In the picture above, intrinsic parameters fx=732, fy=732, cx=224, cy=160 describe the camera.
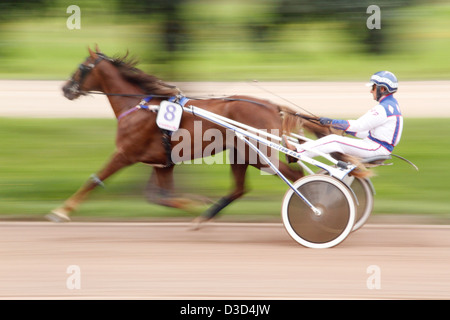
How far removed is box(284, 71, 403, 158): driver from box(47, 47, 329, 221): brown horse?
0.45 metres

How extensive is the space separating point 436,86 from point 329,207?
8879 millimetres

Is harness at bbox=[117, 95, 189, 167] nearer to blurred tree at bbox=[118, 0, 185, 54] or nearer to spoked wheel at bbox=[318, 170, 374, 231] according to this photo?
blurred tree at bbox=[118, 0, 185, 54]

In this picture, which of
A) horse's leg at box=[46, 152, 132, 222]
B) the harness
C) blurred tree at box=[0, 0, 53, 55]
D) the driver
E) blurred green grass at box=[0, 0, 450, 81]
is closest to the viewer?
the driver

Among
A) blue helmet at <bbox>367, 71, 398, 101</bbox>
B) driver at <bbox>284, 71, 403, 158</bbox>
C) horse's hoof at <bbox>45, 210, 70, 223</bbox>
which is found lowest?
horse's hoof at <bbox>45, 210, 70, 223</bbox>

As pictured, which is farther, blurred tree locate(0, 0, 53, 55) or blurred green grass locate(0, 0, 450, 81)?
blurred tree locate(0, 0, 53, 55)

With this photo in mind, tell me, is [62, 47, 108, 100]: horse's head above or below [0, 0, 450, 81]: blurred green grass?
below

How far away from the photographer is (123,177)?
866 cm

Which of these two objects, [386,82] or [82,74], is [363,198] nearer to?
[386,82]

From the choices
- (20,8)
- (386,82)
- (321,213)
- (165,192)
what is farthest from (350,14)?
(20,8)

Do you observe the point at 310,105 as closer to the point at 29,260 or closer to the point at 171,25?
the point at 171,25

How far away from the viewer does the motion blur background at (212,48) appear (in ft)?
22.1

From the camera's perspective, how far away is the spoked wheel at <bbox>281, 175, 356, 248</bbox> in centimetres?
568

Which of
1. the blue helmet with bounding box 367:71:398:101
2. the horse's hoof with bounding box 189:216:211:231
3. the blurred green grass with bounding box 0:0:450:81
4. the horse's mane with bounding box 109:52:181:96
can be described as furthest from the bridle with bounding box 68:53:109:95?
the blue helmet with bounding box 367:71:398:101

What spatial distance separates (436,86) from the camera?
13820mm
